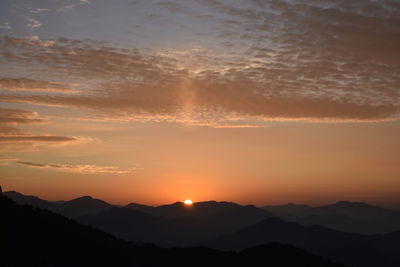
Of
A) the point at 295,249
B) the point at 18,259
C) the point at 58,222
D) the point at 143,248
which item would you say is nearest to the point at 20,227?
the point at 58,222

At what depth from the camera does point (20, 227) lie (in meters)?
65.0

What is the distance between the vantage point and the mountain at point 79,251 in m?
56.2

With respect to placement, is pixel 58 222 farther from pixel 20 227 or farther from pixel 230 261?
pixel 230 261

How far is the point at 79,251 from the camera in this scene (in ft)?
210

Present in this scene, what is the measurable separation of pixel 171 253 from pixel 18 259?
113ft

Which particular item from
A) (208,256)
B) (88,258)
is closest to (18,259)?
(88,258)

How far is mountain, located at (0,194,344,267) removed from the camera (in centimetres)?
5625

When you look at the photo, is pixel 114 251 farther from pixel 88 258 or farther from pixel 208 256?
pixel 208 256

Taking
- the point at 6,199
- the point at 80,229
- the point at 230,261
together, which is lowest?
the point at 230,261

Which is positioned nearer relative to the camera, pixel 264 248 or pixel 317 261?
pixel 317 261

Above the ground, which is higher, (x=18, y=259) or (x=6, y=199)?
(x=6, y=199)

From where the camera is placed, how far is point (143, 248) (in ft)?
259

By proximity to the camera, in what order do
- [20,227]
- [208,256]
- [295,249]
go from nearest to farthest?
[20,227]
[208,256]
[295,249]

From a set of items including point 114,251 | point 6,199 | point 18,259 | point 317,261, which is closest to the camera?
point 18,259
